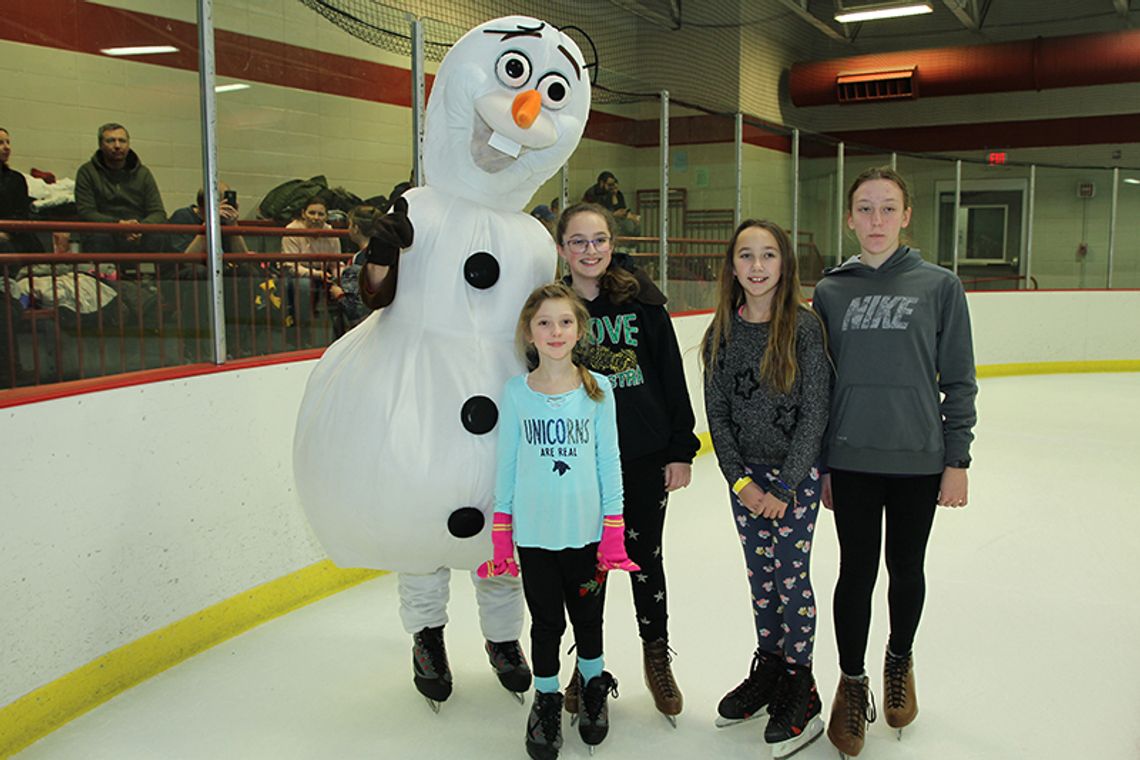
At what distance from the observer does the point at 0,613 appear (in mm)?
2107

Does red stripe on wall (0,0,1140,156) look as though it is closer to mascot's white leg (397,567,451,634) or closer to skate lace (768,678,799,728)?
mascot's white leg (397,567,451,634)

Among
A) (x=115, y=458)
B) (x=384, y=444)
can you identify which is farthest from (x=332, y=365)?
(x=115, y=458)

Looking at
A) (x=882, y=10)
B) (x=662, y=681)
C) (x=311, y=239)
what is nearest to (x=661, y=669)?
(x=662, y=681)

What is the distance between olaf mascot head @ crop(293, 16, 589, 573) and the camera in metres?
2.06

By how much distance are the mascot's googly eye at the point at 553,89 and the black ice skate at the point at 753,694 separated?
53.0 inches

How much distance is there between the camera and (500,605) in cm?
239

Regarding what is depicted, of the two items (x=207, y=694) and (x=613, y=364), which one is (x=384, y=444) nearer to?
(x=613, y=364)

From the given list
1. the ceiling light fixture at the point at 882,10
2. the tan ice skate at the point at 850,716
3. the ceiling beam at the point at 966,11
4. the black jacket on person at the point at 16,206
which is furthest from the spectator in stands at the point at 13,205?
the ceiling beam at the point at 966,11

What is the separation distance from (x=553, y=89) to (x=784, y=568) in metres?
1.17

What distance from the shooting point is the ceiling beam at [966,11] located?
9875mm

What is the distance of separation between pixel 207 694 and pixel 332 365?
92 centimetres

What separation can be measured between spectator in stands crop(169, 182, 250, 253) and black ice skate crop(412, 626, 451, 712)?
132cm

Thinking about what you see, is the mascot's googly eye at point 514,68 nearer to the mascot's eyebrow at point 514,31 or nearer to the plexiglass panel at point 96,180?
the mascot's eyebrow at point 514,31

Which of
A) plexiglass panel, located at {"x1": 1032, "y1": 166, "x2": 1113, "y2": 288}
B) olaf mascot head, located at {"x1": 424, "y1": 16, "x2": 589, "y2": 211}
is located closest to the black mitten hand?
olaf mascot head, located at {"x1": 424, "y1": 16, "x2": 589, "y2": 211}
